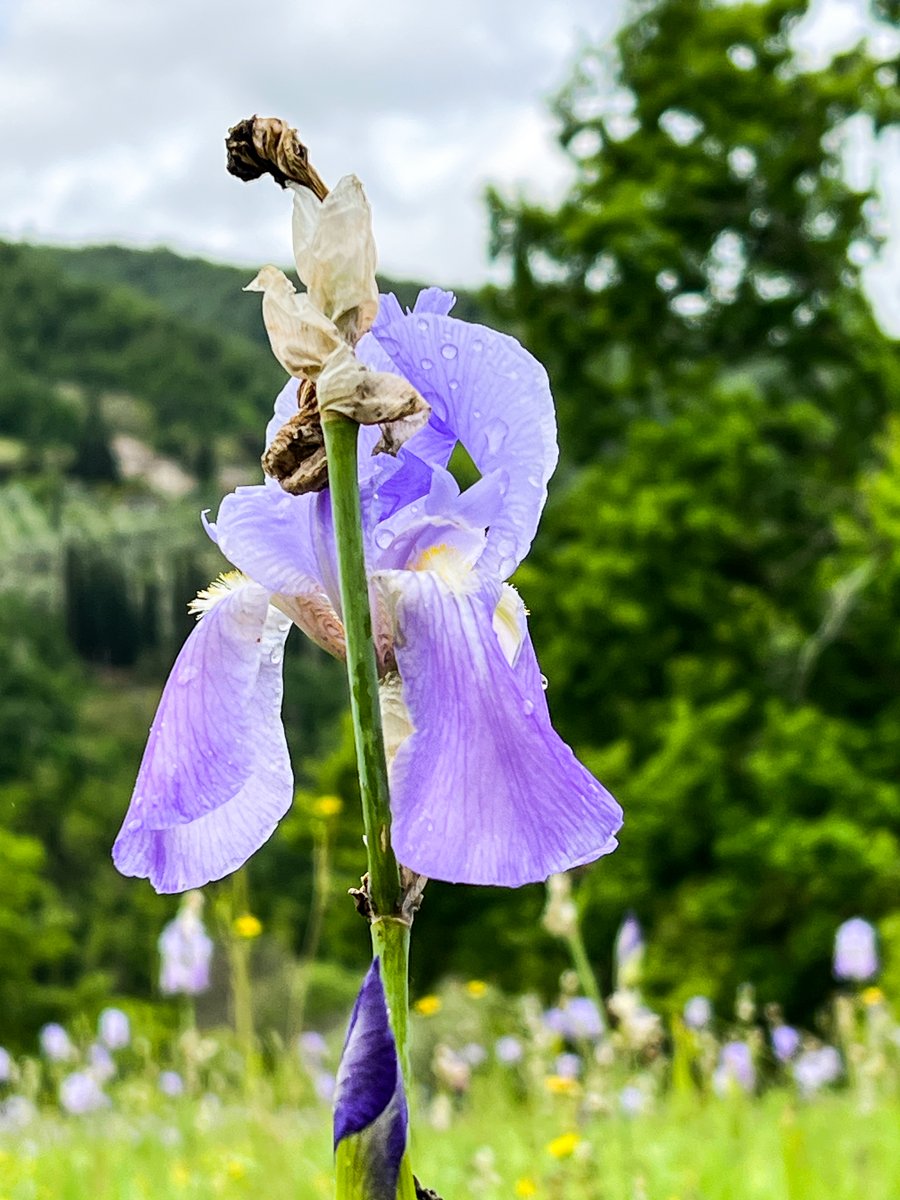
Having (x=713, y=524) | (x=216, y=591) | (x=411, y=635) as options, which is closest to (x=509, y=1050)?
(x=216, y=591)

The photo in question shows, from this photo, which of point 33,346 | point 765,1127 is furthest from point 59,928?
point 33,346

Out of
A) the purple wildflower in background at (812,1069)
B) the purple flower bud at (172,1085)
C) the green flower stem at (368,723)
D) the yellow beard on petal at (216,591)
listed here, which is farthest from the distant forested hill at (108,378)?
the green flower stem at (368,723)

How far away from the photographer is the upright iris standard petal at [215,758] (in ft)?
2.99

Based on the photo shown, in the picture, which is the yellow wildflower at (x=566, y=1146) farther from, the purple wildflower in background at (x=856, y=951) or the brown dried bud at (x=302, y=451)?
the purple wildflower in background at (x=856, y=951)

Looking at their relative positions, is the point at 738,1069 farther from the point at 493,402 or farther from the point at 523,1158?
the point at 493,402

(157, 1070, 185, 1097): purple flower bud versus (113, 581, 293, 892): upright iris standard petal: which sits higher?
(113, 581, 293, 892): upright iris standard petal

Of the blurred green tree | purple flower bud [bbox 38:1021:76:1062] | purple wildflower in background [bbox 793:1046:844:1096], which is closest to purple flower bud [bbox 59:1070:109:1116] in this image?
purple flower bud [bbox 38:1021:76:1062]

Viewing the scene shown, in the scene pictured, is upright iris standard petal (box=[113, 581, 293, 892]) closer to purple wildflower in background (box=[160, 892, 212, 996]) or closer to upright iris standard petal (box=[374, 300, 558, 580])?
upright iris standard petal (box=[374, 300, 558, 580])

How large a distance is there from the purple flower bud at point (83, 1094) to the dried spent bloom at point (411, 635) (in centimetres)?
484

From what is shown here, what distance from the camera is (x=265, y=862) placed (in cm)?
3919

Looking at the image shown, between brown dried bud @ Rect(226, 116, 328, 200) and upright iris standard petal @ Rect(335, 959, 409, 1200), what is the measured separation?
47 centimetres

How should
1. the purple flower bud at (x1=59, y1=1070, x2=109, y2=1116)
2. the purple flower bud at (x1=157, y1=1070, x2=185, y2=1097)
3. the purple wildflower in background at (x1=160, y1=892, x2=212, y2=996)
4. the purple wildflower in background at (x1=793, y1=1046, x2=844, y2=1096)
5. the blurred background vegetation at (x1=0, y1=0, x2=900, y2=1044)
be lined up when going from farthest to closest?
the blurred background vegetation at (x1=0, y1=0, x2=900, y2=1044), the purple flower bud at (x1=157, y1=1070, x2=185, y2=1097), the purple wildflower in background at (x1=793, y1=1046, x2=844, y2=1096), the purple flower bud at (x1=59, y1=1070, x2=109, y2=1116), the purple wildflower in background at (x1=160, y1=892, x2=212, y2=996)

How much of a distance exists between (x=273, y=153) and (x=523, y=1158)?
365cm

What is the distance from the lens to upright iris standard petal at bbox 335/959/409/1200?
728mm
